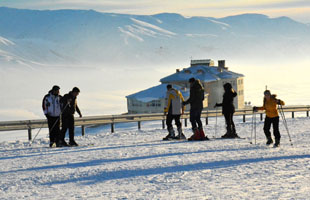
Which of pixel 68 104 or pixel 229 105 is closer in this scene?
pixel 68 104

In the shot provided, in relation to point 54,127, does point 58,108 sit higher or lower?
higher

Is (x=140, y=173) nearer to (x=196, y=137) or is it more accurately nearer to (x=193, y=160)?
(x=193, y=160)

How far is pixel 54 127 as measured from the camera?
45.3 feet

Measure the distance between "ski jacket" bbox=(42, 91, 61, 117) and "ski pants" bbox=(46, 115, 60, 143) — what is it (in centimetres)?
11

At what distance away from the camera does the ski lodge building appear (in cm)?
6438

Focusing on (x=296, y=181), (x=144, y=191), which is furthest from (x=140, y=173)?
(x=296, y=181)

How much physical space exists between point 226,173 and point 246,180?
71 centimetres

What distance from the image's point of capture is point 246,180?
8477 millimetres

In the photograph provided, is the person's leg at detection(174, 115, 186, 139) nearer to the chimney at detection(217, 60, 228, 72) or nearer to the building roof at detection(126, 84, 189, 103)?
the building roof at detection(126, 84, 189, 103)

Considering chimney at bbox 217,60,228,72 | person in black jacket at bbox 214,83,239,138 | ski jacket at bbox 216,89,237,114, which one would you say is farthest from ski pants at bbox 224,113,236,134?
chimney at bbox 217,60,228,72

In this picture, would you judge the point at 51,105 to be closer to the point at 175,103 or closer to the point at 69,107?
the point at 69,107

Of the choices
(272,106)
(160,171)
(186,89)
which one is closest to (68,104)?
(160,171)

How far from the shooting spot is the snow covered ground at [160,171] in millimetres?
7758

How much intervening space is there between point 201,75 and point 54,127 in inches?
2238
